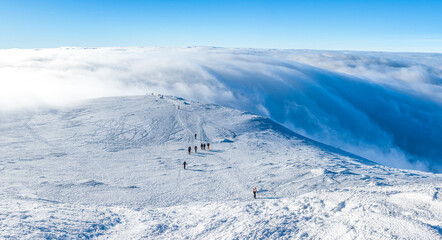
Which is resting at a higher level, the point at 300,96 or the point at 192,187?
the point at 192,187

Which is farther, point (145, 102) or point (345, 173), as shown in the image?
point (145, 102)

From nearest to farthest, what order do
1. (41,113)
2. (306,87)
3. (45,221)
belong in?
(45,221), (41,113), (306,87)

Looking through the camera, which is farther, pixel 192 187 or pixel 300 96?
pixel 300 96

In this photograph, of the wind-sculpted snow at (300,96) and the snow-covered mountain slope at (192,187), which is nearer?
the snow-covered mountain slope at (192,187)

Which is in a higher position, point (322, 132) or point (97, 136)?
point (97, 136)

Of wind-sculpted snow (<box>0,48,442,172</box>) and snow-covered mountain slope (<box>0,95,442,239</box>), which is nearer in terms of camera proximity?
snow-covered mountain slope (<box>0,95,442,239</box>)

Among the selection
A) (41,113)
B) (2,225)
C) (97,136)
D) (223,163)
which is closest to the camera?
(2,225)

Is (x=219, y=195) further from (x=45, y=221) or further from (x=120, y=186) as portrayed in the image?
(x=45, y=221)

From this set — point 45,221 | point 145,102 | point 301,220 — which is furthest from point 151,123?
point 301,220
